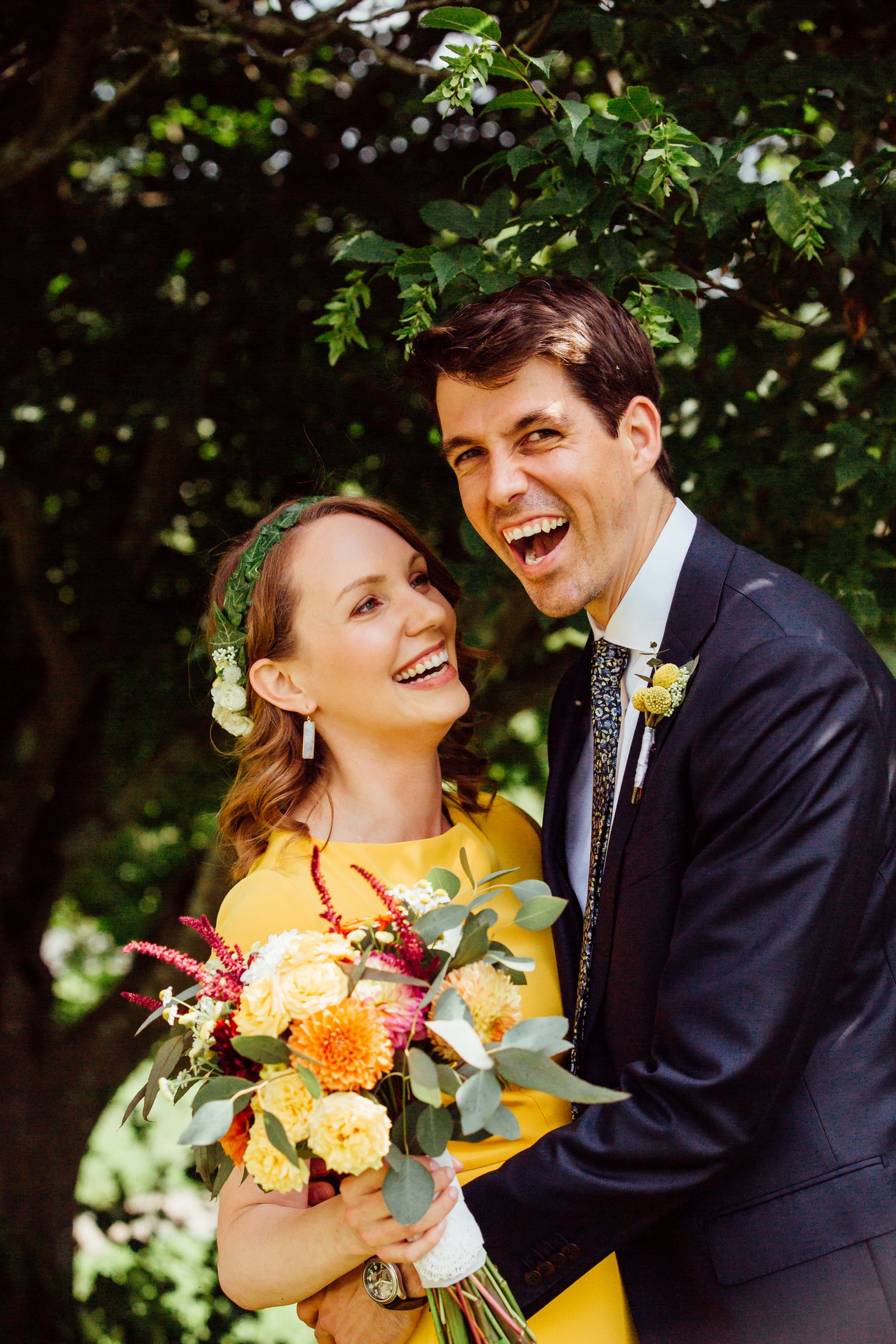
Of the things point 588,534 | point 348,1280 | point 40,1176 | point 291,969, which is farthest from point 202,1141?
point 40,1176

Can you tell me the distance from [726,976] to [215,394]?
3.32 metres

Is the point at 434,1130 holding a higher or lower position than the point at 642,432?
lower

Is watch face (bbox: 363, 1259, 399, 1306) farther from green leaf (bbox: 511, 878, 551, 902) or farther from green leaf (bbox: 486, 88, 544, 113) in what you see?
green leaf (bbox: 486, 88, 544, 113)

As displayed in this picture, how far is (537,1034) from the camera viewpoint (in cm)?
177

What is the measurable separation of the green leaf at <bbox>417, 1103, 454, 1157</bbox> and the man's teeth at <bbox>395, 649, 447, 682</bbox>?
1.19 meters

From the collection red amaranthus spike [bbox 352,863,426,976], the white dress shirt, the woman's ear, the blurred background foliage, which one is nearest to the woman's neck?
the woman's ear

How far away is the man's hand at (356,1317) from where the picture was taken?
2250mm

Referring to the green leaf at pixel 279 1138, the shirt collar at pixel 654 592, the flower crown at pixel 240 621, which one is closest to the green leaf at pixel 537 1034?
the green leaf at pixel 279 1138

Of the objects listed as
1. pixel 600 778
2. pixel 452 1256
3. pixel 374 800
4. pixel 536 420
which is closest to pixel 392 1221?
pixel 452 1256

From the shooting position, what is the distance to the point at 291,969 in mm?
1744

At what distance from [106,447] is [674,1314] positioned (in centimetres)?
398

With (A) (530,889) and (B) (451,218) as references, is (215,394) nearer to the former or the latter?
(B) (451,218)

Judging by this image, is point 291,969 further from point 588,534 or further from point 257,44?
point 257,44

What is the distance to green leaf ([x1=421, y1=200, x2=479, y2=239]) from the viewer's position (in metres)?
2.57
